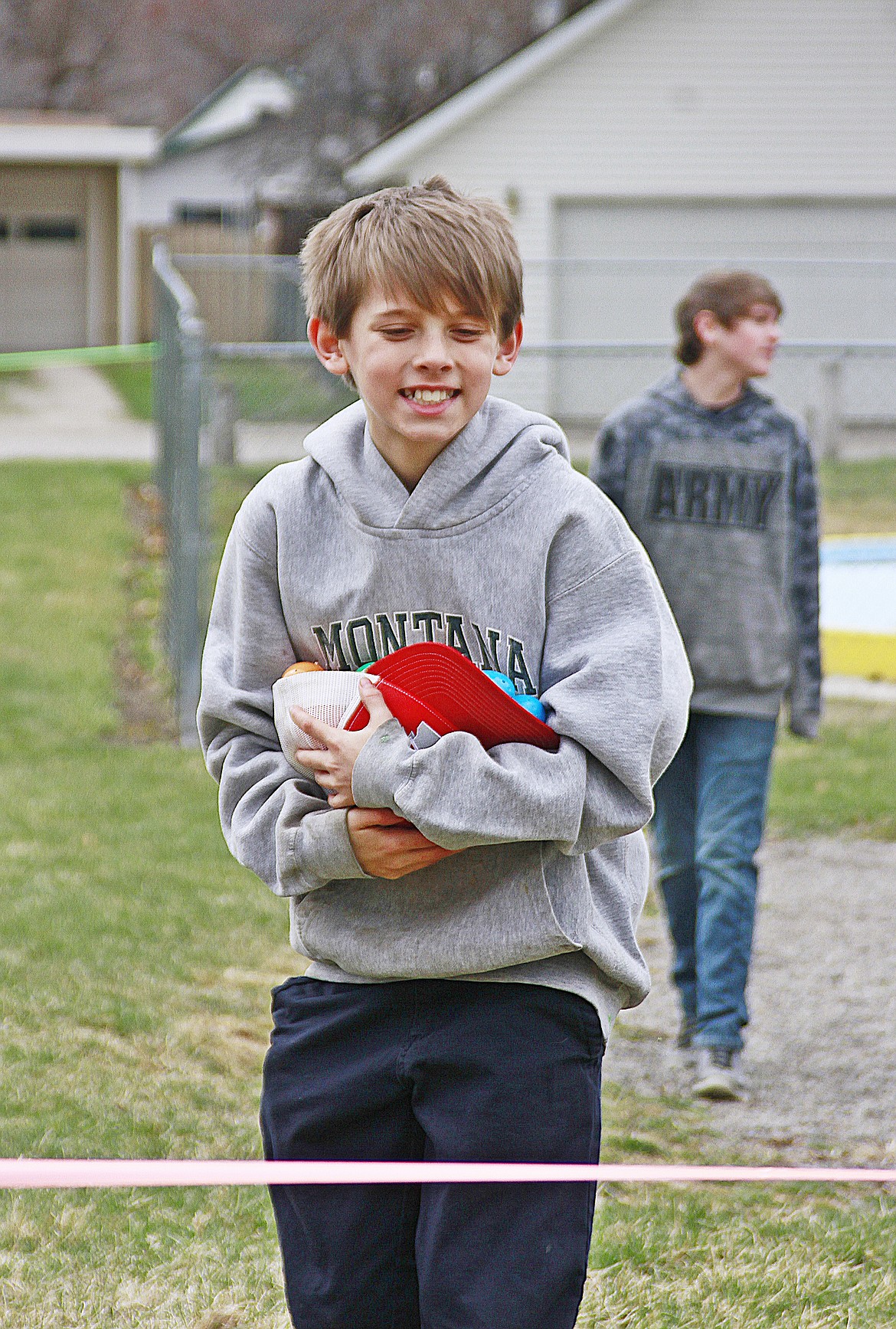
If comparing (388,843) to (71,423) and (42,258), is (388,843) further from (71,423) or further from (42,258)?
(42,258)

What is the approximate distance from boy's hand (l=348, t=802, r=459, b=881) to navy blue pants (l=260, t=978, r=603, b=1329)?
0.65 ft

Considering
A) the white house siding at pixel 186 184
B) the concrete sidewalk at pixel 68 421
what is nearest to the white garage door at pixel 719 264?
the concrete sidewalk at pixel 68 421

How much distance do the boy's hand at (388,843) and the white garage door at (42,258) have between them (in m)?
29.6

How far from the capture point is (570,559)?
2150mm

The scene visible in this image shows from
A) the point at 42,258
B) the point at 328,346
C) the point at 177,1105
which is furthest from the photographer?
the point at 42,258

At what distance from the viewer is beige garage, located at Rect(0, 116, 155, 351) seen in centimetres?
2964

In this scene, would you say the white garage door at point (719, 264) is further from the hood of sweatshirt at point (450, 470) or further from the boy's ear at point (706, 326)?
the hood of sweatshirt at point (450, 470)

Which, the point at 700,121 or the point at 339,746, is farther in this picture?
the point at 700,121

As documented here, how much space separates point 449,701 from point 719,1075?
241 cm

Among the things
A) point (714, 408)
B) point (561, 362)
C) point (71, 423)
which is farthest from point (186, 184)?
point (714, 408)

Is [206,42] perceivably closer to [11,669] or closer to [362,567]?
[11,669]

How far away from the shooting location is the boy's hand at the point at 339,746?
6.81 feet

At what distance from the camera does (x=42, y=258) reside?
1180 inches

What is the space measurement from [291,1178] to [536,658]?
0.74 m
